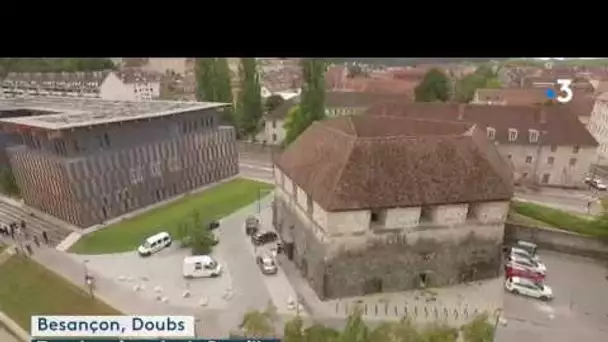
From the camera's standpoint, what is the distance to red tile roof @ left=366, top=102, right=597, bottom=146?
686cm

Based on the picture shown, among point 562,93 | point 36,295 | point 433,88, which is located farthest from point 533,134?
point 36,295

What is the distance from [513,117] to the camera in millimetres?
7062

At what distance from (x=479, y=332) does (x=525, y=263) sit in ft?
5.32

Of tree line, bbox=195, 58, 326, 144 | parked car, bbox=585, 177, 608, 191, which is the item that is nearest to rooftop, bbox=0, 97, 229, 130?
tree line, bbox=195, 58, 326, 144

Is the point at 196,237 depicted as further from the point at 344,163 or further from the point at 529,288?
the point at 529,288

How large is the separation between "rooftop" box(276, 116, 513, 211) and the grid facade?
56.5 inches

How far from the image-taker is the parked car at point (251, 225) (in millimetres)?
6461

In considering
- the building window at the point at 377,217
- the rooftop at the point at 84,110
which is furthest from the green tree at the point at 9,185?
the building window at the point at 377,217

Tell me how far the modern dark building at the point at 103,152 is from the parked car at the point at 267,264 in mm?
1517

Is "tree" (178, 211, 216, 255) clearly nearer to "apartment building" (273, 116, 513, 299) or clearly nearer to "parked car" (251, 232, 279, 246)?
"parked car" (251, 232, 279, 246)
